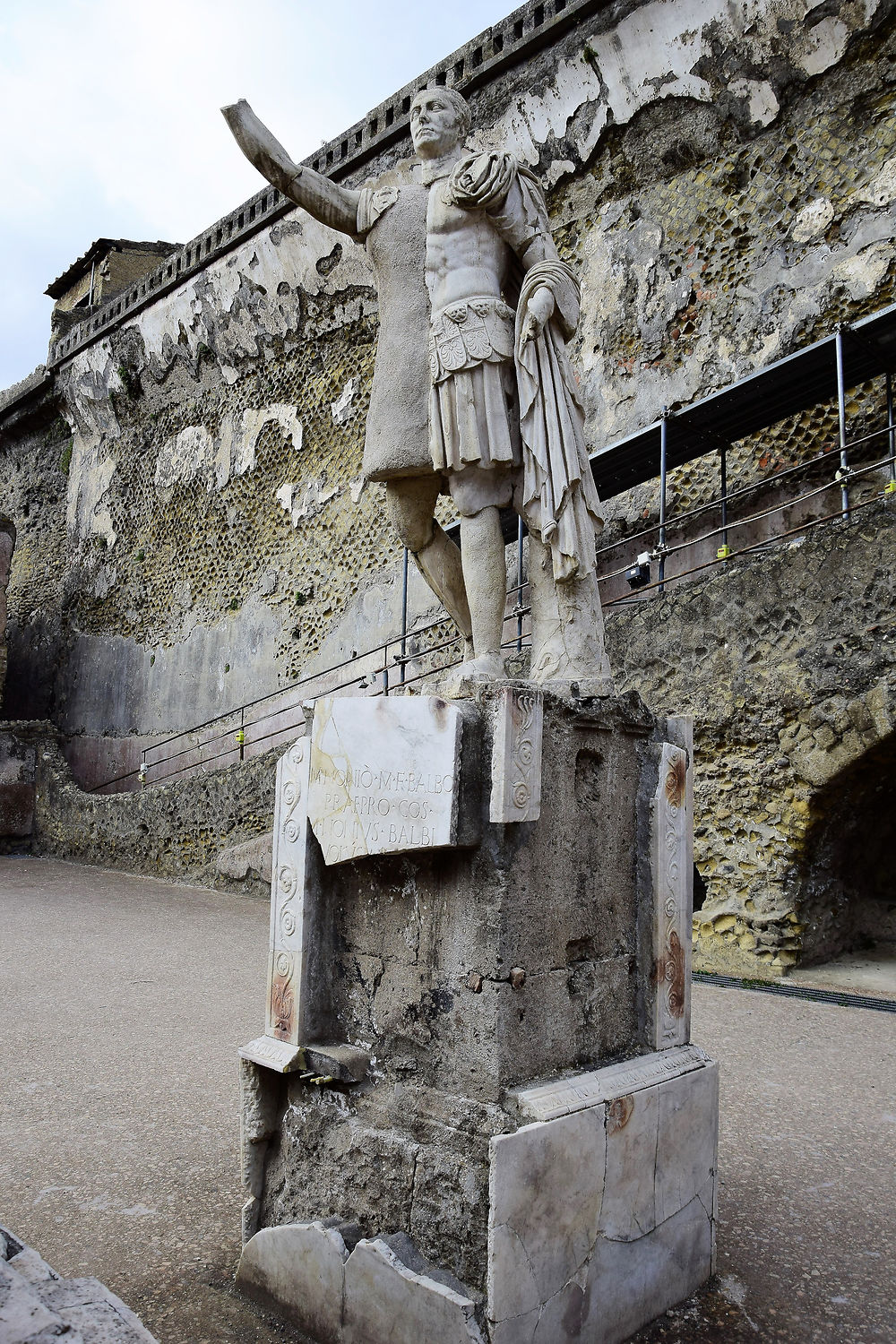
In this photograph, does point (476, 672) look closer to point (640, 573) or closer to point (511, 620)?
point (640, 573)

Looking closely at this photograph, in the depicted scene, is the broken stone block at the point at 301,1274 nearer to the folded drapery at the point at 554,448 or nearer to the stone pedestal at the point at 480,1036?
the stone pedestal at the point at 480,1036

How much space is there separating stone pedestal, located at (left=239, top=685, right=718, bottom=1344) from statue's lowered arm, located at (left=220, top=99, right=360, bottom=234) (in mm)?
1734

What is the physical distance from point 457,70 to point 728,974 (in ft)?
31.3

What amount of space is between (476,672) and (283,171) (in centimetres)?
175

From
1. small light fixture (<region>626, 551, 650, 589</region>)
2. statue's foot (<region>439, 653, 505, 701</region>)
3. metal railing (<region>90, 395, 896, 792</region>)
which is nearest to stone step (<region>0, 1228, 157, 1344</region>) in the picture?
statue's foot (<region>439, 653, 505, 701</region>)

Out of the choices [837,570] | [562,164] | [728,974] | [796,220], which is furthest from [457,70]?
[728,974]

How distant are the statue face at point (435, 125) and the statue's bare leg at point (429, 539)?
1033mm

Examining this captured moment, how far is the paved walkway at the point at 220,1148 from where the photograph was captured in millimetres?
2174

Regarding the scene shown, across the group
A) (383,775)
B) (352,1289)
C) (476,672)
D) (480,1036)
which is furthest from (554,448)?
(352,1289)

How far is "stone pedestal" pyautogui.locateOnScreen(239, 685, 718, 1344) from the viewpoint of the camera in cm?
192

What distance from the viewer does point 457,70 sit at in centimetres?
999

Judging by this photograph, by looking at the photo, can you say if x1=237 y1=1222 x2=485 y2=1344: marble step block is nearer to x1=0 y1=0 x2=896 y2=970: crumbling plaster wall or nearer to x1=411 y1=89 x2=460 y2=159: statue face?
x1=411 y1=89 x2=460 y2=159: statue face

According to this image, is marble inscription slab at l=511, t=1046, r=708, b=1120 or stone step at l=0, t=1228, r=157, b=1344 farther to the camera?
marble inscription slab at l=511, t=1046, r=708, b=1120

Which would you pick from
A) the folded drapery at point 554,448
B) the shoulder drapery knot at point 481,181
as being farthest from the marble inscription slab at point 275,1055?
the shoulder drapery knot at point 481,181
